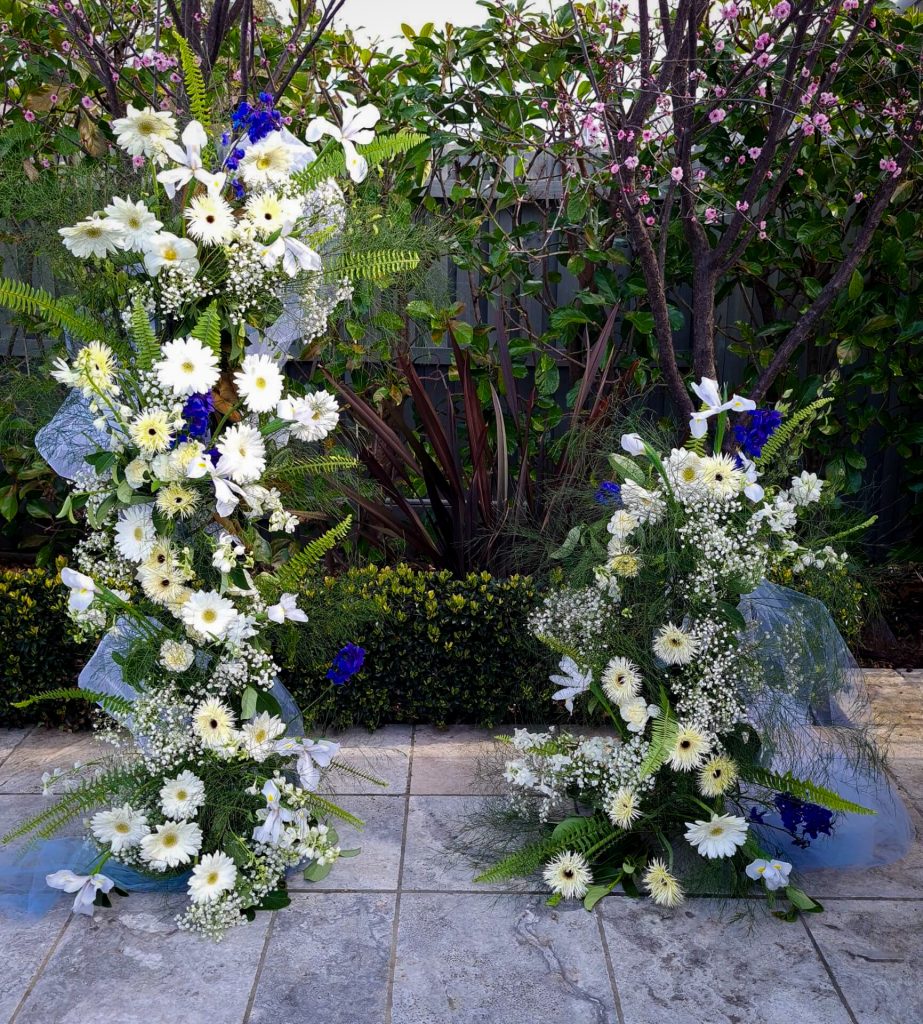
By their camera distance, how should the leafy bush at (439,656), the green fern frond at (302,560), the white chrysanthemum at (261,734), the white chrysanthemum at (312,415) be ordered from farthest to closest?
the leafy bush at (439,656)
the green fern frond at (302,560)
the white chrysanthemum at (261,734)
the white chrysanthemum at (312,415)

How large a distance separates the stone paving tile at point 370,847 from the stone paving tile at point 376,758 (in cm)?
6

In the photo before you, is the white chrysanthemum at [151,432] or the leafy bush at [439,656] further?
the leafy bush at [439,656]

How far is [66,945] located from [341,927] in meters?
0.60

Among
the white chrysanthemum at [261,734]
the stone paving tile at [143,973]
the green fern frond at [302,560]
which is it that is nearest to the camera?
the stone paving tile at [143,973]

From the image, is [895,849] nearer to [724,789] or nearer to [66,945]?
[724,789]

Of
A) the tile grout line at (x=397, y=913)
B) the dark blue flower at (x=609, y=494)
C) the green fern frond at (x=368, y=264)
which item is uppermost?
the green fern frond at (x=368, y=264)

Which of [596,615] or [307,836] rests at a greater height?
[596,615]

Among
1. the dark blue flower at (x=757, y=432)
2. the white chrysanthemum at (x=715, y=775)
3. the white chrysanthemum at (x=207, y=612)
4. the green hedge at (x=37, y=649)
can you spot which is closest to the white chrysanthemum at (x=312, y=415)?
the white chrysanthemum at (x=207, y=612)

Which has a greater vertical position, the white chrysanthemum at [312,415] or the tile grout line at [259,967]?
the white chrysanthemum at [312,415]

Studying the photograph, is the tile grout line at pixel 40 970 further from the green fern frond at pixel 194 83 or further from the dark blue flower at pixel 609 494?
the green fern frond at pixel 194 83

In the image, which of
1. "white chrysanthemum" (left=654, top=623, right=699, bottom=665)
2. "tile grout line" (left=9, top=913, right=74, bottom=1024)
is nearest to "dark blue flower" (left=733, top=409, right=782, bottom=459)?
"white chrysanthemum" (left=654, top=623, right=699, bottom=665)

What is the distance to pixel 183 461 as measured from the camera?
2.12m

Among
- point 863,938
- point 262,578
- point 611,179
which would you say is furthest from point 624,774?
point 611,179

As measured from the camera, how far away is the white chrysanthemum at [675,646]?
2.29 meters
